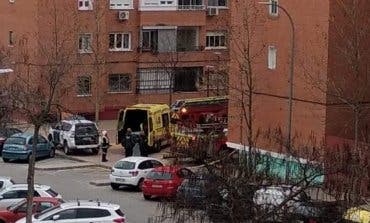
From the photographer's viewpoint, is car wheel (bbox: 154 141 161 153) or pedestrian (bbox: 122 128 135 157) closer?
pedestrian (bbox: 122 128 135 157)

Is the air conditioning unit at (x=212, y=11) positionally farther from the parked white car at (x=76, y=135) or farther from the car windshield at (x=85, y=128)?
the car windshield at (x=85, y=128)

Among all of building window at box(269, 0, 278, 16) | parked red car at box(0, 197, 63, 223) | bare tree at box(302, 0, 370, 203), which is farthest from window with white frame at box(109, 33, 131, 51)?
parked red car at box(0, 197, 63, 223)

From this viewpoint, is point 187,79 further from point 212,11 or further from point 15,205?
point 15,205

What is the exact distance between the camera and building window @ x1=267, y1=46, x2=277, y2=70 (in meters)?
43.6

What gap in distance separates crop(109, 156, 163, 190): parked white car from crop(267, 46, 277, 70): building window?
709cm

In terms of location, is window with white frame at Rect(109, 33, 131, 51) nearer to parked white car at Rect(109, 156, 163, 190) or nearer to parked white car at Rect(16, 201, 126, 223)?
parked white car at Rect(109, 156, 163, 190)

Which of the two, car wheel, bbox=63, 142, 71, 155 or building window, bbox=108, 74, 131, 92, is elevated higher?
building window, bbox=108, 74, 131, 92

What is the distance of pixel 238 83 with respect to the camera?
45.8m

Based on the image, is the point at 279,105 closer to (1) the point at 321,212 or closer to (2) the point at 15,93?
(2) the point at 15,93

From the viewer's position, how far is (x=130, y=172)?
39531 millimetres

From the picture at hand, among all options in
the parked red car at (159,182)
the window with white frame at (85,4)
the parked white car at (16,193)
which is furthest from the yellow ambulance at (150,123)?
the parked white car at (16,193)

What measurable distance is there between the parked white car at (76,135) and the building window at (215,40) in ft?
57.8

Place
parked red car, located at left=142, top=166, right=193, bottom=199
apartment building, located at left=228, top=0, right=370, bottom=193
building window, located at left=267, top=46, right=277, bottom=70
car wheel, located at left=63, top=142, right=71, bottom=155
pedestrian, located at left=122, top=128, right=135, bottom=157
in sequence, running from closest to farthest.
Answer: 1. parked red car, located at left=142, top=166, right=193, bottom=199
2. apartment building, located at left=228, top=0, right=370, bottom=193
3. building window, located at left=267, top=46, right=277, bottom=70
4. pedestrian, located at left=122, top=128, right=135, bottom=157
5. car wheel, located at left=63, top=142, right=71, bottom=155

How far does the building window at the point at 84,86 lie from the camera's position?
5691 cm
